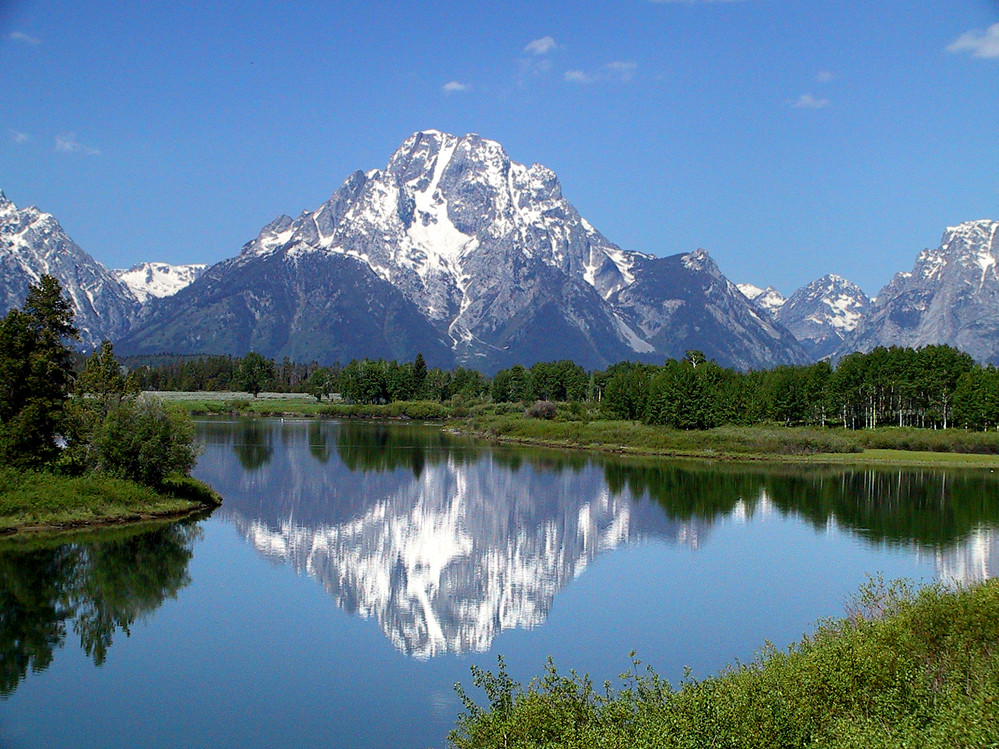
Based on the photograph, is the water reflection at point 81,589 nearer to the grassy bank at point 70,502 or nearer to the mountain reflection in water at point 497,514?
the grassy bank at point 70,502

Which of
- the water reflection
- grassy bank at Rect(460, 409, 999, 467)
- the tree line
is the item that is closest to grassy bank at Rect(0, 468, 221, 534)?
the water reflection

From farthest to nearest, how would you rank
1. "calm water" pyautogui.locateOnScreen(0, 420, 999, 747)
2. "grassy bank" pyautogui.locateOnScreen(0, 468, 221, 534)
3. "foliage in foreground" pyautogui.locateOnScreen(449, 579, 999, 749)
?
"grassy bank" pyautogui.locateOnScreen(0, 468, 221, 534)
"calm water" pyautogui.locateOnScreen(0, 420, 999, 747)
"foliage in foreground" pyautogui.locateOnScreen(449, 579, 999, 749)

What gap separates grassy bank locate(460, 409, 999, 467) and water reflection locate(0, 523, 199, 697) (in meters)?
66.3

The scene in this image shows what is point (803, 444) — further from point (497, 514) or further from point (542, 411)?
point (497, 514)

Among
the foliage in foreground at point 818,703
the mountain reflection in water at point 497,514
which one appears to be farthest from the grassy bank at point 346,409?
the foliage in foreground at point 818,703

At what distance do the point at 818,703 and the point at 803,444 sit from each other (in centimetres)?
8324

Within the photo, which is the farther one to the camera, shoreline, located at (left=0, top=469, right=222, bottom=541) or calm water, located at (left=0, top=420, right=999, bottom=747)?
shoreline, located at (left=0, top=469, right=222, bottom=541)

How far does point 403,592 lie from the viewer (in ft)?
123

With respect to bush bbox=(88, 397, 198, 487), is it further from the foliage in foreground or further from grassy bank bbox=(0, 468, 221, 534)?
the foliage in foreground

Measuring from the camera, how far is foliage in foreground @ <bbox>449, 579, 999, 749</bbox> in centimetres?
1509

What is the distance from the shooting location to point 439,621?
3309 cm

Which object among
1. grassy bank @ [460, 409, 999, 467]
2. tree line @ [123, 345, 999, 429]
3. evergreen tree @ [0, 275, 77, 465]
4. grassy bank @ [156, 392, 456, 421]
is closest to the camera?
evergreen tree @ [0, 275, 77, 465]

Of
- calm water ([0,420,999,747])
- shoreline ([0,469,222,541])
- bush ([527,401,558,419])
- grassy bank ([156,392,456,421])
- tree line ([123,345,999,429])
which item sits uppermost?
tree line ([123,345,999,429])

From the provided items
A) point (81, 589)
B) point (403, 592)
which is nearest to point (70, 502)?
point (81, 589)
